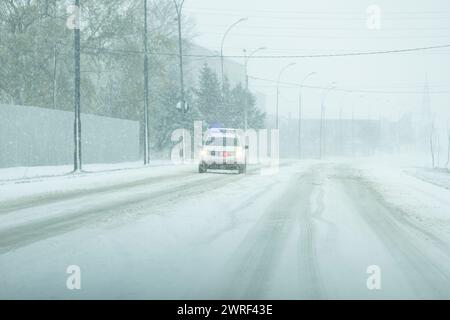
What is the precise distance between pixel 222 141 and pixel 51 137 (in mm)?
8767

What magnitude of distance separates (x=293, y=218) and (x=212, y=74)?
177 feet

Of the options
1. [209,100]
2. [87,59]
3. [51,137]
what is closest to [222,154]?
[51,137]

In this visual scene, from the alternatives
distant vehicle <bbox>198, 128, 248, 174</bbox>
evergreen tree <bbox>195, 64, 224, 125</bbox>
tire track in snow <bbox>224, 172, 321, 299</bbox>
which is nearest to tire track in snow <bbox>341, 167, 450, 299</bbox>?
tire track in snow <bbox>224, 172, 321, 299</bbox>

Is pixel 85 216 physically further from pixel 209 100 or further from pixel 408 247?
pixel 209 100

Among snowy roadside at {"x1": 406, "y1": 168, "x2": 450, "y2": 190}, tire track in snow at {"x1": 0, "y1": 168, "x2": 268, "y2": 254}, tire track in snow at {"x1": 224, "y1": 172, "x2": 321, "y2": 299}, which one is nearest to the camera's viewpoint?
tire track in snow at {"x1": 224, "y1": 172, "x2": 321, "y2": 299}

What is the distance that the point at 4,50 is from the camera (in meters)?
36.8

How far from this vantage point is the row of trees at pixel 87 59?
125 ft

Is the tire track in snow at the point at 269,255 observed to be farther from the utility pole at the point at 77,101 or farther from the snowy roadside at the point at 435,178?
the utility pole at the point at 77,101

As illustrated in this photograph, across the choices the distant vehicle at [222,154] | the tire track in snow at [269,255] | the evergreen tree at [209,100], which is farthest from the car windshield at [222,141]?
the evergreen tree at [209,100]

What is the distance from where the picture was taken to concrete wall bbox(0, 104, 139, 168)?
86.5 ft

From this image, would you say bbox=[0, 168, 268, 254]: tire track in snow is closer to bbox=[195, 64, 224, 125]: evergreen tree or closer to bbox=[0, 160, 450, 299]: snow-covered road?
bbox=[0, 160, 450, 299]: snow-covered road
